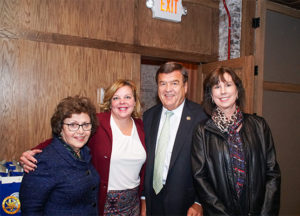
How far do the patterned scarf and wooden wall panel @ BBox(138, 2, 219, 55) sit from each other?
1.66m

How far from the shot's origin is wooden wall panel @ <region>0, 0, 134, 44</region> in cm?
253

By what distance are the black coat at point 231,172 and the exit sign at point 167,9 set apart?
187 cm

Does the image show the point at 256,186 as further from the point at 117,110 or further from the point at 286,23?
the point at 286,23

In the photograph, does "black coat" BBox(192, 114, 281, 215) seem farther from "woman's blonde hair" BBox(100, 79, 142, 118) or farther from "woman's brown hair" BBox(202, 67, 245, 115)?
"woman's blonde hair" BBox(100, 79, 142, 118)

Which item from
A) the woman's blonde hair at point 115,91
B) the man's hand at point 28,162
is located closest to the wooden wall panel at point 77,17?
the woman's blonde hair at point 115,91

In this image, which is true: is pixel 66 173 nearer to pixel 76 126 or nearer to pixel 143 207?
pixel 76 126

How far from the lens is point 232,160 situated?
1.70 m

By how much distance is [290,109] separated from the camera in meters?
3.54

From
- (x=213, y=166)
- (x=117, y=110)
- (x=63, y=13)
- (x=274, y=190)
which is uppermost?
(x=63, y=13)

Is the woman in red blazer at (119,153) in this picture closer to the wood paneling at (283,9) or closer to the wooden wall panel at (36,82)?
the wooden wall panel at (36,82)

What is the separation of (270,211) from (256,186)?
7.7 inches

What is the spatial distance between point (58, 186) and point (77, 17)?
→ 6.44 feet

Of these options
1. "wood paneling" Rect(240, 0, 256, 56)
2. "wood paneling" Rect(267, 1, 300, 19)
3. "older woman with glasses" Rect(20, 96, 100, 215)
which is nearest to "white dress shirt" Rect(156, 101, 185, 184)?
"older woman with glasses" Rect(20, 96, 100, 215)

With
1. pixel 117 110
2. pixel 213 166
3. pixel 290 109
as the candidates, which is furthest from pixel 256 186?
pixel 290 109
